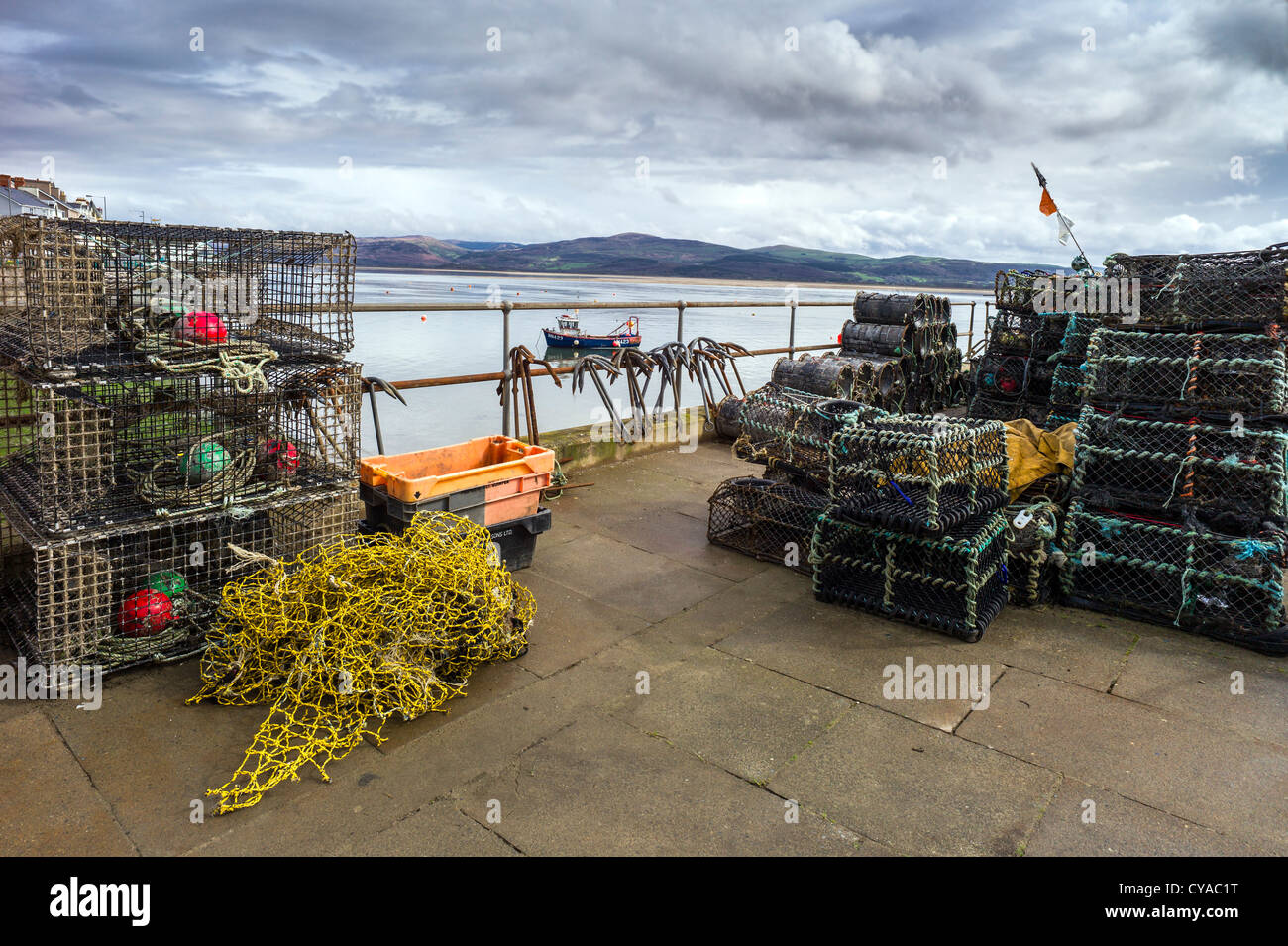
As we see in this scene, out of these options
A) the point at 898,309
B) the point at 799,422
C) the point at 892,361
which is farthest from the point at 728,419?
the point at 799,422

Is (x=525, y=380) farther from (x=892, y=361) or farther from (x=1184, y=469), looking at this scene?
(x=1184, y=469)

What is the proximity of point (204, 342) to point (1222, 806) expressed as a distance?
186 inches

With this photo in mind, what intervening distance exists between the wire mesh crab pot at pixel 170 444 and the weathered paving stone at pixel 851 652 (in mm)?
2419

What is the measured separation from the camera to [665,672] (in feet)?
12.9

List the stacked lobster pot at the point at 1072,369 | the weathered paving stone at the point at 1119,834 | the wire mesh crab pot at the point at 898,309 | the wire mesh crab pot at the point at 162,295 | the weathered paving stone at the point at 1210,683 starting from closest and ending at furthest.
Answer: the weathered paving stone at the point at 1119,834, the wire mesh crab pot at the point at 162,295, the weathered paving stone at the point at 1210,683, the stacked lobster pot at the point at 1072,369, the wire mesh crab pot at the point at 898,309

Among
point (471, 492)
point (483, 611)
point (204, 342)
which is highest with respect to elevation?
point (204, 342)

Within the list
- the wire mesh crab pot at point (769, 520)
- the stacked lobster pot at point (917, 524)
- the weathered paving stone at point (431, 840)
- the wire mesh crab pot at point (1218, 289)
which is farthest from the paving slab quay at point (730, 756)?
the wire mesh crab pot at point (1218, 289)

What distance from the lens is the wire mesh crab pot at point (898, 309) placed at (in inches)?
368

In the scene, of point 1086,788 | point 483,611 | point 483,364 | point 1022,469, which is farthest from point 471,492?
point 483,364

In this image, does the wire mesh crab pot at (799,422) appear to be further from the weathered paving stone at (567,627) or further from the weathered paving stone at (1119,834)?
the weathered paving stone at (1119,834)

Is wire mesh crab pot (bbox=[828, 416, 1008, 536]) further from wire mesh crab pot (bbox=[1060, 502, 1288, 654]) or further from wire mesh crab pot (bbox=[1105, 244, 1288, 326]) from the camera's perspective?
wire mesh crab pot (bbox=[1105, 244, 1288, 326])

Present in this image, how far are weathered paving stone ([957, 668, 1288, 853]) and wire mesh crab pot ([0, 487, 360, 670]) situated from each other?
3436mm
